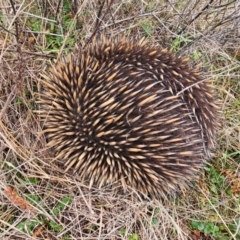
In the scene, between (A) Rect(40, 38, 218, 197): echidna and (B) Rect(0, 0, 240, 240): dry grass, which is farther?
(B) Rect(0, 0, 240, 240): dry grass

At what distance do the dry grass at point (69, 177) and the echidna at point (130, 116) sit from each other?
0.12 metres

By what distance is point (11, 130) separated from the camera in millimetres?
2580

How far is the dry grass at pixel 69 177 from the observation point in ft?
8.00

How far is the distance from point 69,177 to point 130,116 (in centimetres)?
52

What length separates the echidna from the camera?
2303 mm

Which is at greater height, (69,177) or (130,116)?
(130,116)

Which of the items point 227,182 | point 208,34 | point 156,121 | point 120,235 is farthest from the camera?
point 208,34

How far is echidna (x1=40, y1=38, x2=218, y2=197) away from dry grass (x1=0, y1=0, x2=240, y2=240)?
12 cm

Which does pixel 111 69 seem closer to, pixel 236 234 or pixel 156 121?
pixel 156 121

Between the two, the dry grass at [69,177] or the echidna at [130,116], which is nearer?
the echidna at [130,116]

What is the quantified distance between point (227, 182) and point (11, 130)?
1.25 metres

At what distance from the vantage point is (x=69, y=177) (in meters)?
2.57

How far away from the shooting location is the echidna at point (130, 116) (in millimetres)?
2303

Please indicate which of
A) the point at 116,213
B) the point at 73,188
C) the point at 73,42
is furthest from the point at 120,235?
the point at 73,42
